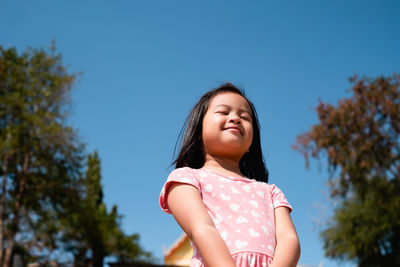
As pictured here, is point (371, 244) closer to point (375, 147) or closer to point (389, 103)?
point (375, 147)

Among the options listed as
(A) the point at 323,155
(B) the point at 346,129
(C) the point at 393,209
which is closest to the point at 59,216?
(A) the point at 323,155

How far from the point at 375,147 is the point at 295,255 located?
64.0 ft

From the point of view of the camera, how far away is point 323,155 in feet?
65.9

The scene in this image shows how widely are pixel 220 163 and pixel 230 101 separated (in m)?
0.32

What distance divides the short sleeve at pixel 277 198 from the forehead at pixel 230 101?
42 cm

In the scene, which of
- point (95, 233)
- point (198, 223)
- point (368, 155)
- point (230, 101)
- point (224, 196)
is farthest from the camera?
point (95, 233)

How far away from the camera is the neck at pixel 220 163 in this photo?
6.86ft

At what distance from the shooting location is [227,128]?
2043mm

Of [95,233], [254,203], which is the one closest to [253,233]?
[254,203]

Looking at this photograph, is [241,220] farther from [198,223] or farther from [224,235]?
[198,223]

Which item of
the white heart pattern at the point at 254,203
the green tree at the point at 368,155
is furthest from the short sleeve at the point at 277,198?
the green tree at the point at 368,155

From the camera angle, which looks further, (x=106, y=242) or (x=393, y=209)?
(x=106, y=242)

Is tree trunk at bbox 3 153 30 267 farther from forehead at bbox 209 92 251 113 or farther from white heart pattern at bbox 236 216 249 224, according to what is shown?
white heart pattern at bbox 236 216 249 224

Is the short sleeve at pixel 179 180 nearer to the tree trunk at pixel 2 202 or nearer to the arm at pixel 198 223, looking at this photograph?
the arm at pixel 198 223
